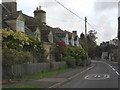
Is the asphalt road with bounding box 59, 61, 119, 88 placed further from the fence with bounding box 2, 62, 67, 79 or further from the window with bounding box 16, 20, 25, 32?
the window with bounding box 16, 20, 25, 32

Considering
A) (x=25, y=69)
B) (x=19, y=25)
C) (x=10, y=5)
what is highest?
(x=10, y=5)

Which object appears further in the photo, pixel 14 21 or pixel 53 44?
pixel 53 44

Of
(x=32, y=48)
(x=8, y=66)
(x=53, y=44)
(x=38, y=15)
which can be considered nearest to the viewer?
(x=8, y=66)

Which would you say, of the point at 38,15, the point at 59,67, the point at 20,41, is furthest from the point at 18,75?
the point at 38,15

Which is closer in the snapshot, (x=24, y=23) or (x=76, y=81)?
(x=76, y=81)

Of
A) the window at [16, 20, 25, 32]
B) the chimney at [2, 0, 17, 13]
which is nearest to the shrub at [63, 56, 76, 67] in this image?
the chimney at [2, 0, 17, 13]

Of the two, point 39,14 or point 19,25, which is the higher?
point 39,14

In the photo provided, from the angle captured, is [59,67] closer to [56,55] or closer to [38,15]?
[56,55]

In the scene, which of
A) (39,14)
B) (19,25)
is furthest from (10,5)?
(39,14)

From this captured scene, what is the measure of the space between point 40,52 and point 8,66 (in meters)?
12.9

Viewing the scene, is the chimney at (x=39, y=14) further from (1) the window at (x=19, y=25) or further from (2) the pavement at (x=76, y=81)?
(2) the pavement at (x=76, y=81)

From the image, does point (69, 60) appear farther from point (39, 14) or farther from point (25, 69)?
point (25, 69)

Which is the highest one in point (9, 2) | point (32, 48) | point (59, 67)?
point (9, 2)

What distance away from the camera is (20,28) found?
33.7m
